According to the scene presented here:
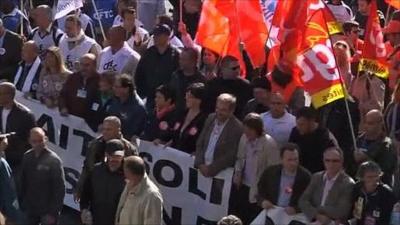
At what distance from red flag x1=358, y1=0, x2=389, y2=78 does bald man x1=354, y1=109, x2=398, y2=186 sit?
0.79 m

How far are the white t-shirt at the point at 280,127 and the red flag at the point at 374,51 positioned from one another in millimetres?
950

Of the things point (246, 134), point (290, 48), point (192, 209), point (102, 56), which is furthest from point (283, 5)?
point (102, 56)

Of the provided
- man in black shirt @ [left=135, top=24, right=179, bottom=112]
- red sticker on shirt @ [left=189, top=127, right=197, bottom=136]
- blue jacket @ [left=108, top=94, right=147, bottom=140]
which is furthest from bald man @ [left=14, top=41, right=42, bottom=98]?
red sticker on shirt @ [left=189, top=127, right=197, bottom=136]

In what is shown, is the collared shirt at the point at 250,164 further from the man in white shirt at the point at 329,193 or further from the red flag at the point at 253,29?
the red flag at the point at 253,29

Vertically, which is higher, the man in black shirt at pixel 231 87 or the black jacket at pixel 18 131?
the man in black shirt at pixel 231 87

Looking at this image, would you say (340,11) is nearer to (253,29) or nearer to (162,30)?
(162,30)

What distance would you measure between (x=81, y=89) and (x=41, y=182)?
204 cm

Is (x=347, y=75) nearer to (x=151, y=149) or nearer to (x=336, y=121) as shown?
(x=336, y=121)

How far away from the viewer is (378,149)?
13086 millimetres

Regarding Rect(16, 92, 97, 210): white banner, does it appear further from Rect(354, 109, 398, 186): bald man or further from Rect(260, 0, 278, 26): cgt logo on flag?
Rect(354, 109, 398, 186): bald man

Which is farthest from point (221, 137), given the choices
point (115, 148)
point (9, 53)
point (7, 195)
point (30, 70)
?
point (9, 53)

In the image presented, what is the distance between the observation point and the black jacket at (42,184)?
13.8m

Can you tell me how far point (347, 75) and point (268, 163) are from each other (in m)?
2.16

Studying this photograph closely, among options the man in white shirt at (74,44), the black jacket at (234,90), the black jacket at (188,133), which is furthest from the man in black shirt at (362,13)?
the black jacket at (188,133)
